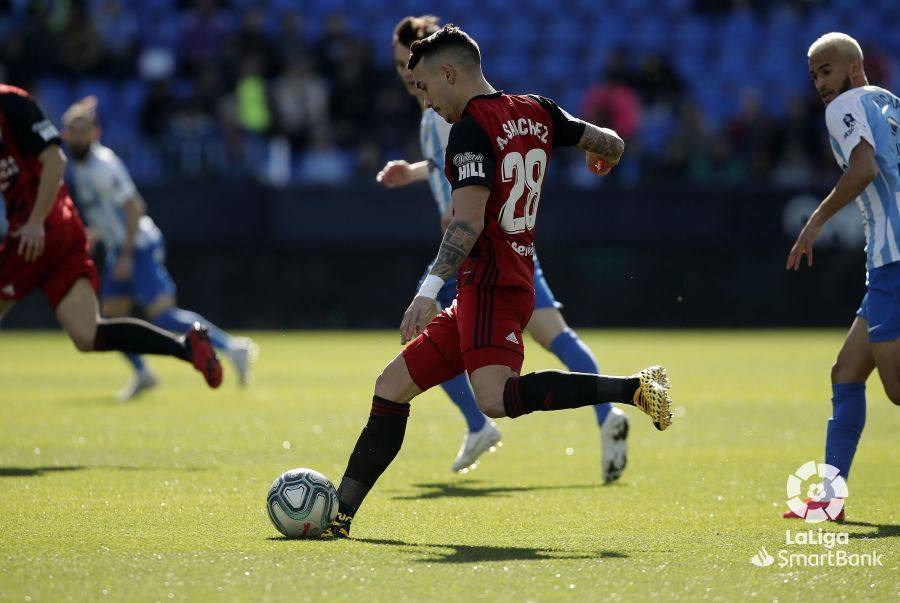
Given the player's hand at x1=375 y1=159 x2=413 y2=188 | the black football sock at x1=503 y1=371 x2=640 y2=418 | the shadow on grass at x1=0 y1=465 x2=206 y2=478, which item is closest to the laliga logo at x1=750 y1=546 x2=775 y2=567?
the black football sock at x1=503 y1=371 x2=640 y2=418

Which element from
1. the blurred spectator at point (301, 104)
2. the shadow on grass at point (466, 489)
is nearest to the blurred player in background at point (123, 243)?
the shadow on grass at point (466, 489)

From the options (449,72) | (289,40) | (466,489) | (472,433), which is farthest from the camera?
(289,40)

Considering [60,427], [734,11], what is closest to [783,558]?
[60,427]

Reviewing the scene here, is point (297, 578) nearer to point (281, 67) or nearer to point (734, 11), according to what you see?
point (281, 67)

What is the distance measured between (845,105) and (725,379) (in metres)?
7.62

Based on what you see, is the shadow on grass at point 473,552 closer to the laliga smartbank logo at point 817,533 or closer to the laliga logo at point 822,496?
the laliga smartbank logo at point 817,533

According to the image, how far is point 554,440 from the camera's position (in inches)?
376

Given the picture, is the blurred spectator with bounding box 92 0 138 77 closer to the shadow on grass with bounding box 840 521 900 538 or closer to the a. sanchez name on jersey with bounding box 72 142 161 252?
the a. sanchez name on jersey with bounding box 72 142 161 252

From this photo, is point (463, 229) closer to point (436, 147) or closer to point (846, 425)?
point (846, 425)

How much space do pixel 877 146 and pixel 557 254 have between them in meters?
13.6

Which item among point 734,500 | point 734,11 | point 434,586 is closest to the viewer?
point 434,586

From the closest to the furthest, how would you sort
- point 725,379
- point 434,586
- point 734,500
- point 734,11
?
point 434,586 → point 734,500 → point 725,379 → point 734,11

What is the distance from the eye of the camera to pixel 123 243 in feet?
41.2

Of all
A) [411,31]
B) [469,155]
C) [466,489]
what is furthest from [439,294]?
[469,155]
